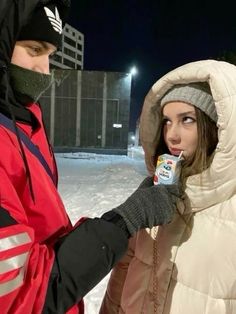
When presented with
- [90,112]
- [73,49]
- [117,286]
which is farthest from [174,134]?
[73,49]

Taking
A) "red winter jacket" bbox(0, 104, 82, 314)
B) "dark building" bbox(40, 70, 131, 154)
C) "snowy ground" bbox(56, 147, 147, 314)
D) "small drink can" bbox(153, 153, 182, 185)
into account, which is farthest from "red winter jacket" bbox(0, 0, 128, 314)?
"dark building" bbox(40, 70, 131, 154)

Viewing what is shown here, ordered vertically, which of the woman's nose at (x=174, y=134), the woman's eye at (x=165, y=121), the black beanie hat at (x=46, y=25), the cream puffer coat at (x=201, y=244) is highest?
the black beanie hat at (x=46, y=25)

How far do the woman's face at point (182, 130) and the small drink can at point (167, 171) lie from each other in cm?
15

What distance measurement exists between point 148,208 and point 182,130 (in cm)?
50

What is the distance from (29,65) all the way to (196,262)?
1.08 meters

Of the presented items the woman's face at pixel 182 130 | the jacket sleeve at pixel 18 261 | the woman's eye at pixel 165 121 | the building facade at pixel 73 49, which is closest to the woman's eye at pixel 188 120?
the woman's face at pixel 182 130

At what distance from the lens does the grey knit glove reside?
1.39 m

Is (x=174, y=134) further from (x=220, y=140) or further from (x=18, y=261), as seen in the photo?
(x=18, y=261)

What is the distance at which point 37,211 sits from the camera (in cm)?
129

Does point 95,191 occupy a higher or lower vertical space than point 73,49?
lower

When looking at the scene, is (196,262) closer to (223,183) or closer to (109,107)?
(223,183)

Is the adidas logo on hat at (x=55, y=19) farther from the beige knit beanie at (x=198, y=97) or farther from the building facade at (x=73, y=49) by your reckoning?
the building facade at (x=73, y=49)

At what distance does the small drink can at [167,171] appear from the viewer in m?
1.59

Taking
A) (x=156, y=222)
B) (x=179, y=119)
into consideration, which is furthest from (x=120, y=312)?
(x=179, y=119)
